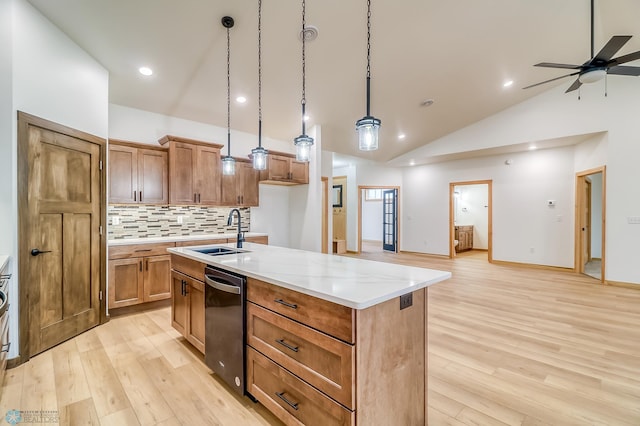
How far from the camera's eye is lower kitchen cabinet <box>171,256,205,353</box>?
2301 millimetres

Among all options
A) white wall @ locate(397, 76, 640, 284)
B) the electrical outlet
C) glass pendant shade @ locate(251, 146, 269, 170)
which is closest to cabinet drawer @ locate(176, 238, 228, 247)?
glass pendant shade @ locate(251, 146, 269, 170)

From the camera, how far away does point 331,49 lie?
3414mm

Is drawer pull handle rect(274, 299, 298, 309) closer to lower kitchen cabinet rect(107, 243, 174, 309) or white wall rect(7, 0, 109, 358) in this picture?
white wall rect(7, 0, 109, 358)

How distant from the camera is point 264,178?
4.90 m

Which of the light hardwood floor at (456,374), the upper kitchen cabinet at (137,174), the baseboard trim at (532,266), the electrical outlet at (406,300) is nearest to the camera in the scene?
the electrical outlet at (406,300)

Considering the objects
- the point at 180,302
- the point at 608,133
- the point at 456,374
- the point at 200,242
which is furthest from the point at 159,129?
the point at 608,133

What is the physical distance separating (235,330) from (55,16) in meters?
3.19

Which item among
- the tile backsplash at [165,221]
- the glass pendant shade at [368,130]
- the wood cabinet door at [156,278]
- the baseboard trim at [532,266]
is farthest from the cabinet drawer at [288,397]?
the baseboard trim at [532,266]

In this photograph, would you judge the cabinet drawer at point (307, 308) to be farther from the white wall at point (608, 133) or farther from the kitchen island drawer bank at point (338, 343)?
the white wall at point (608, 133)

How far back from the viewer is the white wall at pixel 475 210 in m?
8.86

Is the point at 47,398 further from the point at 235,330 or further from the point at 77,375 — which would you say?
the point at 235,330

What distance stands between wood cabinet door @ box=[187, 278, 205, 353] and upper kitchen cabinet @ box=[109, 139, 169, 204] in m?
2.00

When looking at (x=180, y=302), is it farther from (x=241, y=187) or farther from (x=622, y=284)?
(x=622, y=284)

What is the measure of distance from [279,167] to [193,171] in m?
1.44
